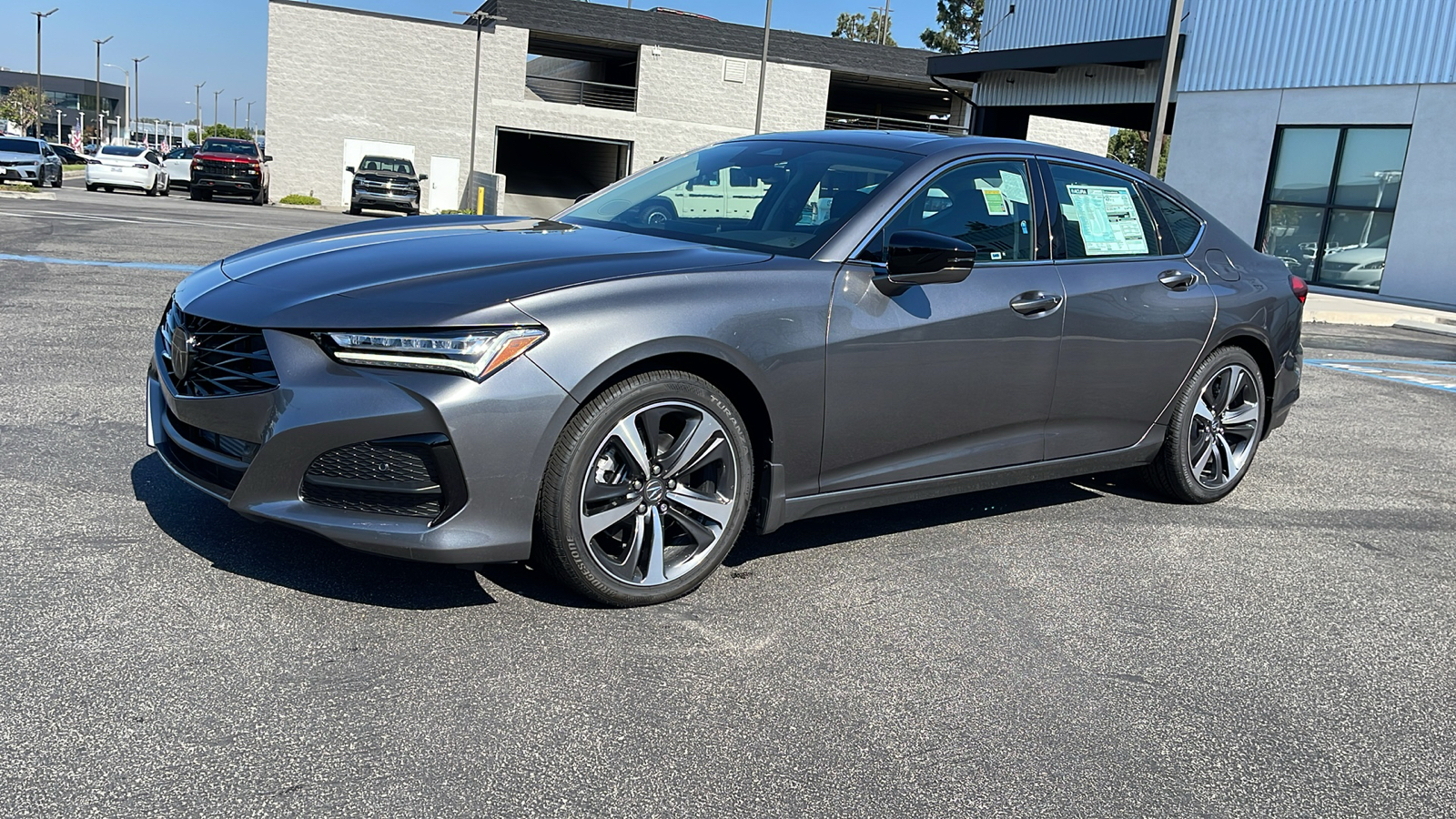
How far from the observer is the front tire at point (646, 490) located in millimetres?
3607

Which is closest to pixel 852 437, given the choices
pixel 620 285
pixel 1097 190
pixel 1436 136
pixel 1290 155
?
pixel 620 285

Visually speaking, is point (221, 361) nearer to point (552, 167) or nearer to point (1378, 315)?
point (1378, 315)

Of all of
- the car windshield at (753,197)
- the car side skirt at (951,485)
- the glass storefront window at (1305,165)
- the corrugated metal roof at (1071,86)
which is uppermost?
the corrugated metal roof at (1071,86)

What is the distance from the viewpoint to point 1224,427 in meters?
5.87

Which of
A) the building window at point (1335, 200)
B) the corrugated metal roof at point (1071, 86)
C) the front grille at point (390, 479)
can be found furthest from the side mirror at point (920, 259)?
the corrugated metal roof at point (1071, 86)

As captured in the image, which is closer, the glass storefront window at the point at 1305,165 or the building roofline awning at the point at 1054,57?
the glass storefront window at the point at 1305,165

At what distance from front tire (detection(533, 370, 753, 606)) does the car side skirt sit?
197mm

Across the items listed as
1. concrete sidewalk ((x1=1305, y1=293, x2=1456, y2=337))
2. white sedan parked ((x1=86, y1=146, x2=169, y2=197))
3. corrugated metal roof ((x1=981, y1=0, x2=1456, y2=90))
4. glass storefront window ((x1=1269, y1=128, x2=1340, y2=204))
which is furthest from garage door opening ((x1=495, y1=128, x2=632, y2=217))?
concrete sidewalk ((x1=1305, y1=293, x2=1456, y2=337))

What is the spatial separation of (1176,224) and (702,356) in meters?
2.88

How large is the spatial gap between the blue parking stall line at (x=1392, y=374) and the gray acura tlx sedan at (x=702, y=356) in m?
6.24

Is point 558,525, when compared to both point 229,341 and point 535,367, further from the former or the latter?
point 229,341

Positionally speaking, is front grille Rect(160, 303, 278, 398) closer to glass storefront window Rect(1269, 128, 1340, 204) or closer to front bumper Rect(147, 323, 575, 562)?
front bumper Rect(147, 323, 575, 562)

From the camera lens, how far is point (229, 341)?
143 inches

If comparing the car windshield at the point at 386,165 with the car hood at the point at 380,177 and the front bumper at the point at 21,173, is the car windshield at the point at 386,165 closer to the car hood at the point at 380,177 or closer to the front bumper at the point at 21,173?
the car hood at the point at 380,177
